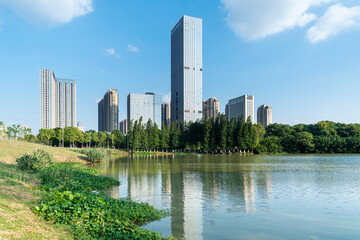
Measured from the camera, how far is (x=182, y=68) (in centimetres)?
17612

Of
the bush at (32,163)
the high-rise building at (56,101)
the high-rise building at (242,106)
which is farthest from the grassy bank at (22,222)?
the high-rise building at (242,106)

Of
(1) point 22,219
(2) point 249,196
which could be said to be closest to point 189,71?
(2) point 249,196

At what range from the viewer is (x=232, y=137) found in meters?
73.4

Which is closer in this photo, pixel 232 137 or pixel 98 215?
pixel 98 215

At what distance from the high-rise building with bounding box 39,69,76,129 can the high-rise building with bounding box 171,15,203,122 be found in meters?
75.2

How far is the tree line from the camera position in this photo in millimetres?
73188

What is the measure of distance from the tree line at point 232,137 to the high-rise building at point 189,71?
83.4 meters

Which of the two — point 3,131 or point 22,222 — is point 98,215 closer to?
point 22,222

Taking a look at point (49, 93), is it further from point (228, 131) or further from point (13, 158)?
point (13, 158)

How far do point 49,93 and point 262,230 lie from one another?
141382 mm

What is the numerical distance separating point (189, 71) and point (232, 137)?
11051cm

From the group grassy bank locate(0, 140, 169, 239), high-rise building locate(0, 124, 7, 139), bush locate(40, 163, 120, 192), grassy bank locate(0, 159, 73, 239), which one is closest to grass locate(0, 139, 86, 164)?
bush locate(40, 163, 120, 192)

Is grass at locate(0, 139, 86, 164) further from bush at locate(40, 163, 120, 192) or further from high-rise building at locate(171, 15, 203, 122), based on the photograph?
high-rise building at locate(171, 15, 203, 122)

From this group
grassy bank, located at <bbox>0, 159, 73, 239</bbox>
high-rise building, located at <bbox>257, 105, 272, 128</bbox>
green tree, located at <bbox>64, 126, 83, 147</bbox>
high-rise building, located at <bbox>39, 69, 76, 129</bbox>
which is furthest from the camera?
high-rise building, located at <bbox>257, 105, 272, 128</bbox>
